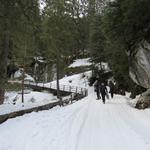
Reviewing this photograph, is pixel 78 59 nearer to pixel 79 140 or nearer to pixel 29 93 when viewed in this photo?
pixel 29 93

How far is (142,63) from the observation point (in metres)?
21.0

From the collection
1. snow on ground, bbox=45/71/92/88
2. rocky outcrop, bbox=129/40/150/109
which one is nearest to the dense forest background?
rocky outcrop, bbox=129/40/150/109

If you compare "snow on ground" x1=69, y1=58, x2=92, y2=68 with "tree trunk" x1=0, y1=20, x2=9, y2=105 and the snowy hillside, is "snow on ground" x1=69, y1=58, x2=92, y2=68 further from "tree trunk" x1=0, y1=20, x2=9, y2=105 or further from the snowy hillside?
the snowy hillside

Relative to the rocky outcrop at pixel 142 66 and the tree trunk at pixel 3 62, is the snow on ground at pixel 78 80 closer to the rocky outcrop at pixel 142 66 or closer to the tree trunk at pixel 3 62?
the rocky outcrop at pixel 142 66

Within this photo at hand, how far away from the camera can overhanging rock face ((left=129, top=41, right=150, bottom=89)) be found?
803 inches

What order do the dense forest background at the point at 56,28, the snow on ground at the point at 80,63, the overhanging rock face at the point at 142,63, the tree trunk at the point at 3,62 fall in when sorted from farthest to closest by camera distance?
the snow on ground at the point at 80,63, the tree trunk at the point at 3,62, the overhanging rock face at the point at 142,63, the dense forest background at the point at 56,28

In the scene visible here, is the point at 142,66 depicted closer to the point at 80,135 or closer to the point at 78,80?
the point at 80,135

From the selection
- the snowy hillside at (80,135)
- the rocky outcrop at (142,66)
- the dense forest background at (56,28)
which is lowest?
the snowy hillside at (80,135)

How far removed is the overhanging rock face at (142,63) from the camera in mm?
20391

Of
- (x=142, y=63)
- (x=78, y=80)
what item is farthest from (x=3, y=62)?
(x=78, y=80)

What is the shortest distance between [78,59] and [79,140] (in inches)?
2588

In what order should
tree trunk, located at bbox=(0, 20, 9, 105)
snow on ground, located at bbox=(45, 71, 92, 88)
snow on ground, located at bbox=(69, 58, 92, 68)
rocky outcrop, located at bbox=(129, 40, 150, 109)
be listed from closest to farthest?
1. rocky outcrop, located at bbox=(129, 40, 150, 109)
2. tree trunk, located at bbox=(0, 20, 9, 105)
3. snow on ground, located at bbox=(45, 71, 92, 88)
4. snow on ground, located at bbox=(69, 58, 92, 68)

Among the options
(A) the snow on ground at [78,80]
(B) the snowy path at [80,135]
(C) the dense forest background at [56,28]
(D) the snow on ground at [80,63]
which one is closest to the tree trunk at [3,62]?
(C) the dense forest background at [56,28]

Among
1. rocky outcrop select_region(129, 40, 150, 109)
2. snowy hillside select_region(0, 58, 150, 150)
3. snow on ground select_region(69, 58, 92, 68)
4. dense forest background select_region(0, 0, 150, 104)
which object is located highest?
snow on ground select_region(69, 58, 92, 68)
